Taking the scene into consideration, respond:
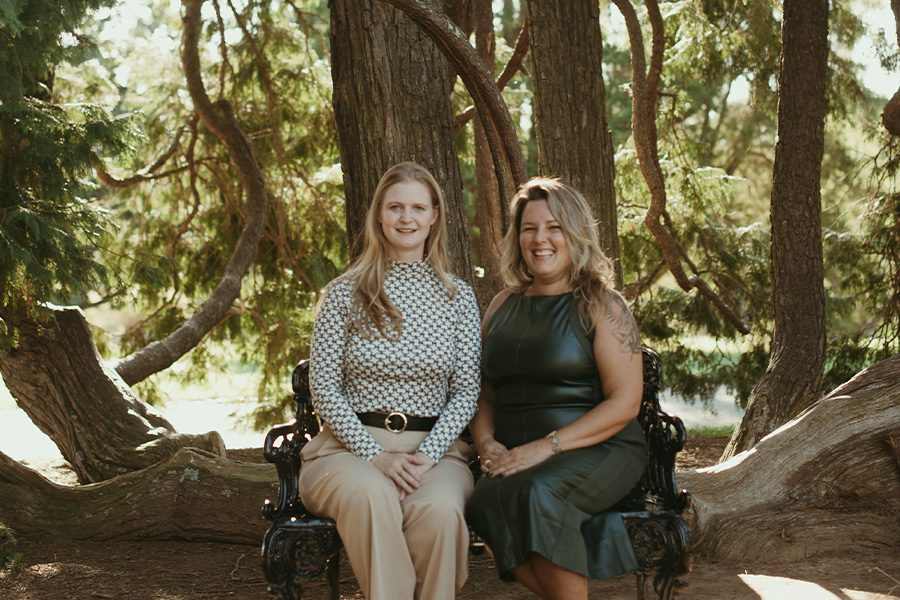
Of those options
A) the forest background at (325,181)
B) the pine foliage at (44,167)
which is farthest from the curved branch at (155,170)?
the pine foliage at (44,167)

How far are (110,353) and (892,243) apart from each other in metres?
6.39

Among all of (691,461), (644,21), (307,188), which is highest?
(644,21)

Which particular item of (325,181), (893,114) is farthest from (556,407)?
(325,181)

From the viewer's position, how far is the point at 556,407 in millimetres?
3205

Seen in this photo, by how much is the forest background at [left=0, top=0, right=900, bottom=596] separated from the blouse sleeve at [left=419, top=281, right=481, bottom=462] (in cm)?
78

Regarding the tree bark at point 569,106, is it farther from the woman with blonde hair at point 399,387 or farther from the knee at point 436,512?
the knee at point 436,512

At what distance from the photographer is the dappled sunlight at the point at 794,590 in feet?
12.6

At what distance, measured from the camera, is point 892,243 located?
7.14m

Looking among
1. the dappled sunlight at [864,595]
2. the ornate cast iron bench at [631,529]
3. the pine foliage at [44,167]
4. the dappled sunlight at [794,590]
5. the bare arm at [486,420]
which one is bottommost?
the dappled sunlight at [864,595]

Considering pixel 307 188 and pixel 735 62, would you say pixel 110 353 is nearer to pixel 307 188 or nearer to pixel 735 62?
pixel 307 188

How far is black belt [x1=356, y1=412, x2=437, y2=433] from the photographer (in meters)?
3.27

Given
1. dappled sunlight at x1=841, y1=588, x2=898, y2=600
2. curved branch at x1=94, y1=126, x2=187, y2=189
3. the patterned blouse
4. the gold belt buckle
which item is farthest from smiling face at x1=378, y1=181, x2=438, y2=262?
curved branch at x1=94, y1=126, x2=187, y2=189

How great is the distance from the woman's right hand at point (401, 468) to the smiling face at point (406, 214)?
0.74 m

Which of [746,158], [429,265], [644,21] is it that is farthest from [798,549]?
[746,158]
